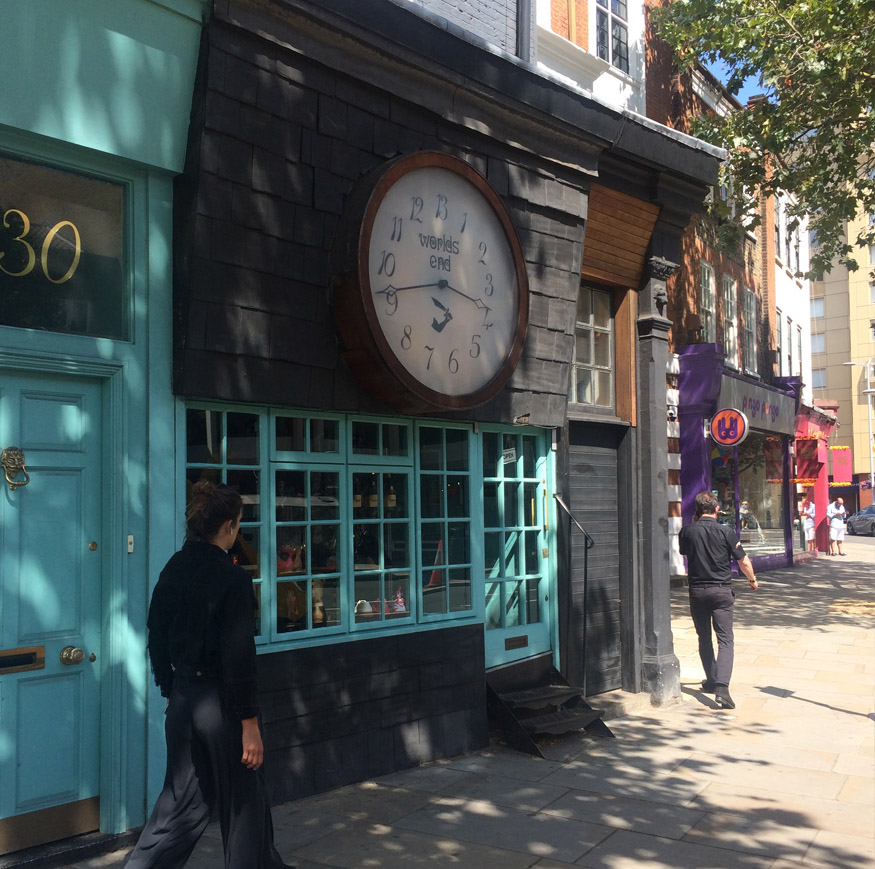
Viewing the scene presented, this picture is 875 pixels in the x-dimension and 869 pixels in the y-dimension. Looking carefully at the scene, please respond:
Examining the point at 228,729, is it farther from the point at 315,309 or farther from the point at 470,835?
the point at 315,309

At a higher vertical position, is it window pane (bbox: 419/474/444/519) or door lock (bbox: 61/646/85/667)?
window pane (bbox: 419/474/444/519)

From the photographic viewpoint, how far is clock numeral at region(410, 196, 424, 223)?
6.46 meters

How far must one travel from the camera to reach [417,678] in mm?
6543

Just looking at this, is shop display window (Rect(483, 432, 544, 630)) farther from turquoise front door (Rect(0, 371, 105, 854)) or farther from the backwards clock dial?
turquoise front door (Rect(0, 371, 105, 854))

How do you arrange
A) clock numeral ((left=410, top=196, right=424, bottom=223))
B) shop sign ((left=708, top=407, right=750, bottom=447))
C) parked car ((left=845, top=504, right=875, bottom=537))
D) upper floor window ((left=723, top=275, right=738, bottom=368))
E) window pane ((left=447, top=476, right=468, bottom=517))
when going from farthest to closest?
parked car ((left=845, top=504, right=875, bottom=537))
upper floor window ((left=723, top=275, right=738, bottom=368))
shop sign ((left=708, top=407, right=750, bottom=447))
window pane ((left=447, top=476, right=468, bottom=517))
clock numeral ((left=410, top=196, right=424, bottom=223))

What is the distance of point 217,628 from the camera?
375 cm

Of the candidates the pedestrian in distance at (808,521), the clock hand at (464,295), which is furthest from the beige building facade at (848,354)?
the clock hand at (464,295)

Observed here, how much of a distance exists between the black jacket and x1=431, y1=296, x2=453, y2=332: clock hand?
3122 millimetres

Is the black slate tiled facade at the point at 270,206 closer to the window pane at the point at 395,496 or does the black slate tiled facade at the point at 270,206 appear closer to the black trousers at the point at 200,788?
the window pane at the point at 395,496

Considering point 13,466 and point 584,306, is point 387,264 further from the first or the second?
point 584,306

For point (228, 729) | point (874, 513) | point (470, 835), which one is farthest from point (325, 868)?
point (874, 513)

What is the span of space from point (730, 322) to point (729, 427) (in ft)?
11.9

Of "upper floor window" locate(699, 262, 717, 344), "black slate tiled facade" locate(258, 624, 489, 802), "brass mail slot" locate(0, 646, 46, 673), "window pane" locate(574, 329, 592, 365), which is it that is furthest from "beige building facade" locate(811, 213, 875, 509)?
"brass mail slot" locate(0, 646, 46, 673)

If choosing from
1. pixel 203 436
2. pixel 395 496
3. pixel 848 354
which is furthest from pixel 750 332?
pixel 848 354
